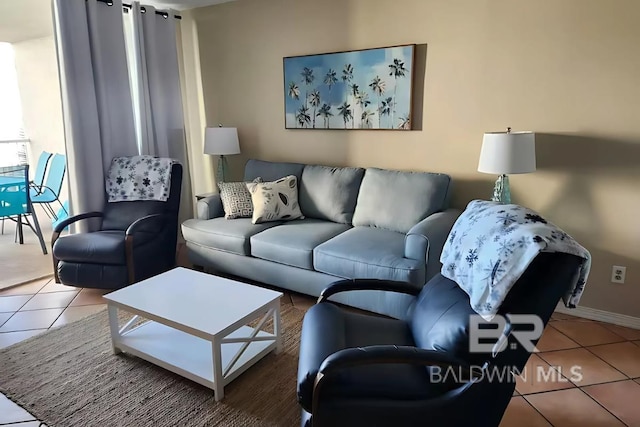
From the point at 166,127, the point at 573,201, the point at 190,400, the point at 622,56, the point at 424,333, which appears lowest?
the point at 190,400

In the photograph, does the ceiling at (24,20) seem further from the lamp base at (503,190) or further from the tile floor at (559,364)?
the lamp base at (503,190)

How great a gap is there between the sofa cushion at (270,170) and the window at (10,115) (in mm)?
4175

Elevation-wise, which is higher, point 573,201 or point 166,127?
point 166,127

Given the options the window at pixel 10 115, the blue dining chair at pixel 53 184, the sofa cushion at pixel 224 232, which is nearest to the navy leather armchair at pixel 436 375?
the sofa cushion at pixel 224 232

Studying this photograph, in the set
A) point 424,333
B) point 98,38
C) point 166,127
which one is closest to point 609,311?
point 424,333

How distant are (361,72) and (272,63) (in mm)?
932

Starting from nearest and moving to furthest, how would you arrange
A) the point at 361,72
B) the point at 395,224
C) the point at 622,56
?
the point at 622,56, the point at 395,224, the point at 361,72

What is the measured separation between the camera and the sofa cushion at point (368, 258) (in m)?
2.48

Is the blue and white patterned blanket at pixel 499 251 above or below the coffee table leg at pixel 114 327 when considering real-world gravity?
above

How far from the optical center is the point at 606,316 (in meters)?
2.70

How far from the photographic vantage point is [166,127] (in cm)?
415

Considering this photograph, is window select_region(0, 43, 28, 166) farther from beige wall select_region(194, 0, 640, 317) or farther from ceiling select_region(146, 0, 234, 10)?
beige wall select_region(194, 0, 640, 317)

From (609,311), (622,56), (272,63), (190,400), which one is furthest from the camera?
(272,63)

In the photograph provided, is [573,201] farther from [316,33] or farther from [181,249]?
[181,249]
